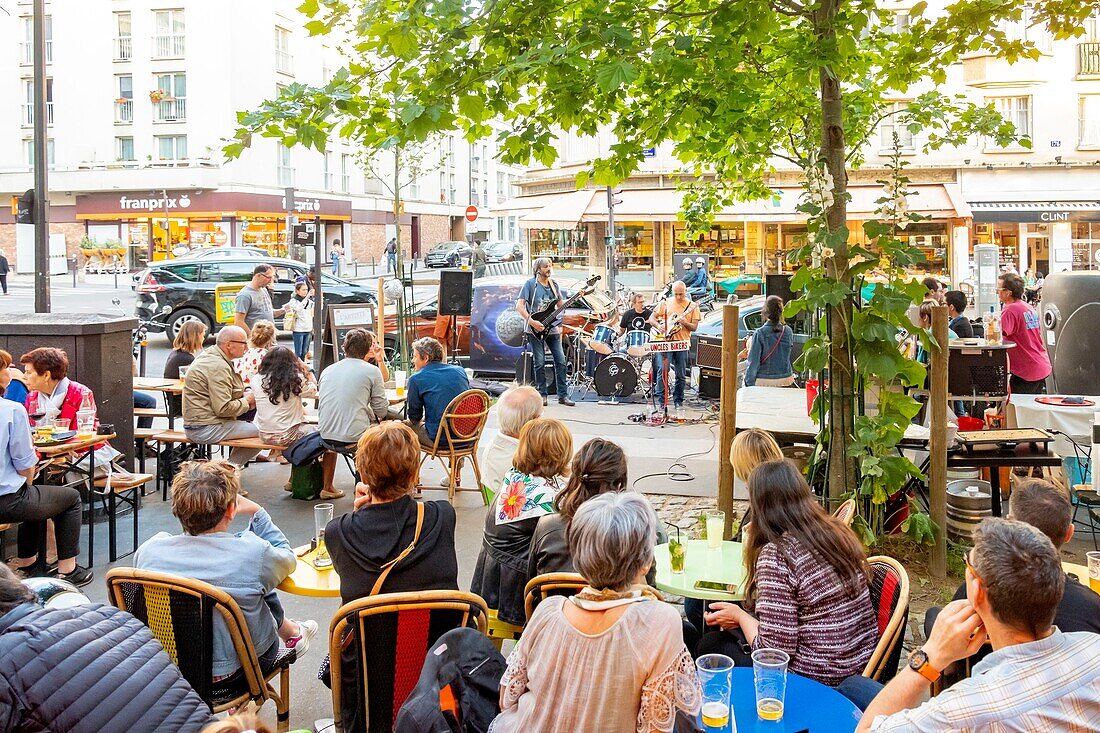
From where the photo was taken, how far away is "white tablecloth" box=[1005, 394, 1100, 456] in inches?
288

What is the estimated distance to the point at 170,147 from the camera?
132 ft

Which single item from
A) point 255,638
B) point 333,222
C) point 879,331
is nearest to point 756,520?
point 255,638

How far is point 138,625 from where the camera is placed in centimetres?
263

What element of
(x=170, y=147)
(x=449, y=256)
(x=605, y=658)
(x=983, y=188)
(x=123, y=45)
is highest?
(x=123, y=45)

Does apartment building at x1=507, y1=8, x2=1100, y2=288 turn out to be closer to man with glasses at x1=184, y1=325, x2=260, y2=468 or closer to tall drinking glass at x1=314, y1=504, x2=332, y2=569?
man with glasses at x1=184, y1=325, x2=260, y2=468

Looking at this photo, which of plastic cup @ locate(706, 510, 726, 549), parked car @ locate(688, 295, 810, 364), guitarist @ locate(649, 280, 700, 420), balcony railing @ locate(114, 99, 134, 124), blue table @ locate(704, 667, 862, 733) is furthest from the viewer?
balcony railing @ locate(114, 99, 134, 124)

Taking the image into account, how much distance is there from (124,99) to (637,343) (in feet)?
116

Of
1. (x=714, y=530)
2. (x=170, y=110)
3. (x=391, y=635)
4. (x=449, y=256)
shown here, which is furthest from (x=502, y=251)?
(x=391, y=635)

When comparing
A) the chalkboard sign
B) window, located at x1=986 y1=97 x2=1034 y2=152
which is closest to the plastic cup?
the chalkboard sign

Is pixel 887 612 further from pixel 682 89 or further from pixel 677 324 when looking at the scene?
pixel 677 324

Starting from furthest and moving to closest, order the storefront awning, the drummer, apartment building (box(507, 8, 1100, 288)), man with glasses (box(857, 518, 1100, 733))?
1. apartment building (box(507, 8, 1100, 288))
2. the storefront awning
3. the drummer
4. man with glasses (box(857, 518, 1100, 733))

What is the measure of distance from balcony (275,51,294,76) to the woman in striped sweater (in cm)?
4284

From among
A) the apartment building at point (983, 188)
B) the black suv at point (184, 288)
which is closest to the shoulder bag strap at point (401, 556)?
the black suv at point (184, 288)

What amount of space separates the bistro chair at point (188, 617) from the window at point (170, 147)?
131 feet
